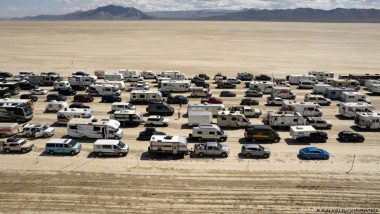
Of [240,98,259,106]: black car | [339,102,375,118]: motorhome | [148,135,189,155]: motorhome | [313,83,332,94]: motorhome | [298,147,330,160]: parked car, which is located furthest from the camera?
[313,83,332,94]: motorhome

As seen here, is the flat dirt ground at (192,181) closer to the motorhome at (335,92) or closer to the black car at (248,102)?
the motorhome at (335,92)

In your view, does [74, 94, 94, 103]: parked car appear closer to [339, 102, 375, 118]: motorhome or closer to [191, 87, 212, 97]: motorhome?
[191, 87, 212, 97]: motorhome

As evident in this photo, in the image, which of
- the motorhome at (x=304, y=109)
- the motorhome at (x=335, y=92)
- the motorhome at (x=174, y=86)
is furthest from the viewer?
the motorhome at (x=174, y=86)

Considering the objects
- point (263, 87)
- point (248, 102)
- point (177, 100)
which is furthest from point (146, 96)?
point (263, 87)

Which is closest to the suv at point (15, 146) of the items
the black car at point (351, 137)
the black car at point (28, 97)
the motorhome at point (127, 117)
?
Answer: the motorhome at point (127, 117)

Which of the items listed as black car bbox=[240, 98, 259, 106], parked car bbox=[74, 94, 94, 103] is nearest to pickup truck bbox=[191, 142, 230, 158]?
black car bbox=[240, 98, 259, 106]

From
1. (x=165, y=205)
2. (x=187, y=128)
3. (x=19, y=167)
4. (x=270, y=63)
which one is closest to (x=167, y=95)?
(x=187, y=128)

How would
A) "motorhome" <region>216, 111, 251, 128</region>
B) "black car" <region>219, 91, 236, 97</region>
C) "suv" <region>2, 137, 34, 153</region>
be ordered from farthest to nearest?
"black car" <region>219, 91, 236, 97</region>
"motorhome" <region>216, 111, 251, 128</region>
"suv" <region>2, 137, 34, 153</region>
